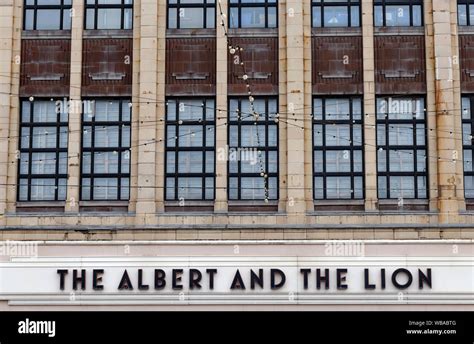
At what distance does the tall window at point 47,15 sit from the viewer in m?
31.6

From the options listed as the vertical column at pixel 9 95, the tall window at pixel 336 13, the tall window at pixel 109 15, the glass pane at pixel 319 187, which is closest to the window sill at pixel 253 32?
the tall window at pixel 336 13

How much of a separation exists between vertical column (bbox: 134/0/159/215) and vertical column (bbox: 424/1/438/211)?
875cm

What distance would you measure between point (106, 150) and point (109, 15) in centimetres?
459

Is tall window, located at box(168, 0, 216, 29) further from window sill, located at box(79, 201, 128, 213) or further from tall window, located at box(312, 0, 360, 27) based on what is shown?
window sill, located at box(79, 201, 128, 213)

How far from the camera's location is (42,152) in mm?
30922

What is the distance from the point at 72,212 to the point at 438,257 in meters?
11.6

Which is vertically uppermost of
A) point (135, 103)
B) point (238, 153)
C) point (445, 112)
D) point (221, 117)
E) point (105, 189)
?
point (135, 103)

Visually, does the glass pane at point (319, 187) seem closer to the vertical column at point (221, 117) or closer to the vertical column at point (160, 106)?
the vertical column at point (221, 117)

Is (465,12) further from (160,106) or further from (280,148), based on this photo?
(160,106)

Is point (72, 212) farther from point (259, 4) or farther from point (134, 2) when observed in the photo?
point (259, 4)

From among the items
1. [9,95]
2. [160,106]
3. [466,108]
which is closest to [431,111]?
[466,108]

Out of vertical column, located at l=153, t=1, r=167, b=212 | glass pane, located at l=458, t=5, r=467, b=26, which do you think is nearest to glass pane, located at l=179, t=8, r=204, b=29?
vertical column, located at l=153, t=1, r=167, b=212
